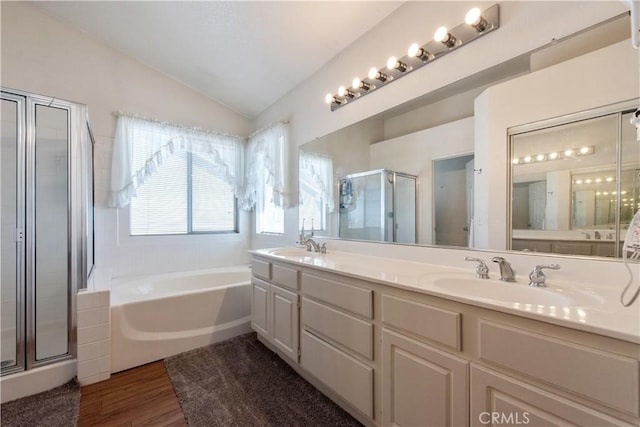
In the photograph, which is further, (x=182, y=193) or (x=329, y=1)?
(x=182, y=193)

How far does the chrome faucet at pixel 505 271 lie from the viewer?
1.20 meters

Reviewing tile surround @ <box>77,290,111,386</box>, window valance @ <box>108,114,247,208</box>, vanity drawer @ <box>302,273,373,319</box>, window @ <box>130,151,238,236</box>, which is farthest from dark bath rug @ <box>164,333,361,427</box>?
window valance @ <box>108,114,247,208</box>

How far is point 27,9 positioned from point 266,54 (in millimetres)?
2132

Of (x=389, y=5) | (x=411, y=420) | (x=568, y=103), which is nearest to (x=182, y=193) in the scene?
(x=389, y=5)

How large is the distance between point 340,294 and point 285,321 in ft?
2.10

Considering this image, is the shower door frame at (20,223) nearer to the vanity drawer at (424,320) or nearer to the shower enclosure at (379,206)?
the shower enclosure at (379,206)

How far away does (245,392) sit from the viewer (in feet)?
5.73

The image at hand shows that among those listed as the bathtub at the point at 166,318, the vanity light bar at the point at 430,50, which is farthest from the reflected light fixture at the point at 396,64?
the bathtub at the point at 166,318

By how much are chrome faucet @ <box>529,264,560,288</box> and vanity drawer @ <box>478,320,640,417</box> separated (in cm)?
39

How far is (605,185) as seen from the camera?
1.06 meters

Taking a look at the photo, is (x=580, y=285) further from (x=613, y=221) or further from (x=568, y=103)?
(x=568, y=103)

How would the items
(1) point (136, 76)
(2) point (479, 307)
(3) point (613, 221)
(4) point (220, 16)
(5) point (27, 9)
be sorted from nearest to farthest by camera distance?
(2) point (479, 307) → (3) point (613, 221) → (4) point (220, 16) → (5) point (27, 9) → (1) point (136, 76)

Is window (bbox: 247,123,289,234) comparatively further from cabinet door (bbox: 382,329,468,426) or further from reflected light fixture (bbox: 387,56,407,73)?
cabinet door (bbox: 382,329,468,426)

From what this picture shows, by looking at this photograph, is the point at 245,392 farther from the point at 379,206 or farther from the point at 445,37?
the point at 445,37
